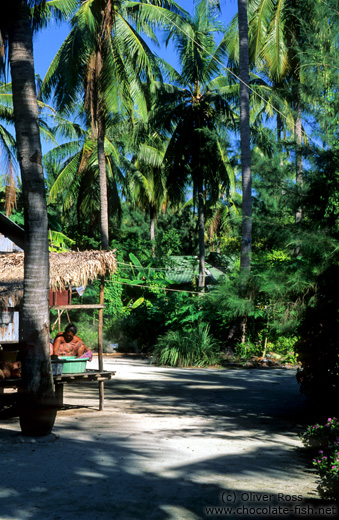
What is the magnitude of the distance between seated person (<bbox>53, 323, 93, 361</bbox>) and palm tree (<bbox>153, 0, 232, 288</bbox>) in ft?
37.8

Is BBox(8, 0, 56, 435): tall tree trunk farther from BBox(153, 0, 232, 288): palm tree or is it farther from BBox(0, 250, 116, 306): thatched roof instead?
BBox(153, 0, 232, 288): palm tree

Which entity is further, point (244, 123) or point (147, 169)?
point (147, 169)

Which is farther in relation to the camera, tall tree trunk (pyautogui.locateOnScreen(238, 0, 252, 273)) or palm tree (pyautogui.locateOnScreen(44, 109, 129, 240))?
palm tree (pyautogui.locateOnScreen(44, 109, 129, 240))

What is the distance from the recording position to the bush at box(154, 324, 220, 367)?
16969mm

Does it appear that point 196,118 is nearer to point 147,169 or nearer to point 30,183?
point 147,169

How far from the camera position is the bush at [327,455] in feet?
17.5

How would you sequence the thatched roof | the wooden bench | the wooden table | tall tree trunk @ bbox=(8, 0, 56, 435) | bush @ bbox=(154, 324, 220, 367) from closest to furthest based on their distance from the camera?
tall tree trunk @ bbox=(8, 0, 56, 435), the wooden bench, the wooden table, the thatched roof, bush @ bbox=(154, 324, 220, 367)

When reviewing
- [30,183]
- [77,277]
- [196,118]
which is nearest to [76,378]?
[77,277]

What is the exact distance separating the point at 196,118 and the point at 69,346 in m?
13.5

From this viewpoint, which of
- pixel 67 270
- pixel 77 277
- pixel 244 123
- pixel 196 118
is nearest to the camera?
pixel 77 277

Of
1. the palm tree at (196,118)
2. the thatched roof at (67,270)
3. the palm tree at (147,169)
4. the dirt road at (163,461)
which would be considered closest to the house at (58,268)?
the thatched roof at (67,270)

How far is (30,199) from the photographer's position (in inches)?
294

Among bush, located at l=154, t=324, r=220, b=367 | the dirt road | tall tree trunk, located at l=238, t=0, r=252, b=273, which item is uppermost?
tall tree trunk, located at l=238, t=0, r=252, b=273

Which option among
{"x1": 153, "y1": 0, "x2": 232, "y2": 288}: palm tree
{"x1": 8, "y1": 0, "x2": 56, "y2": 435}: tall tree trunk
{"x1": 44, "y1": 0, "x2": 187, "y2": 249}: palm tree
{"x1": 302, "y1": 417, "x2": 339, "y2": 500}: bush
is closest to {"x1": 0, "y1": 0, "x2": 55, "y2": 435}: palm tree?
{"x1": 8, "y1": 0, "x2": 56, "y2": 435}: tall tree trunk
